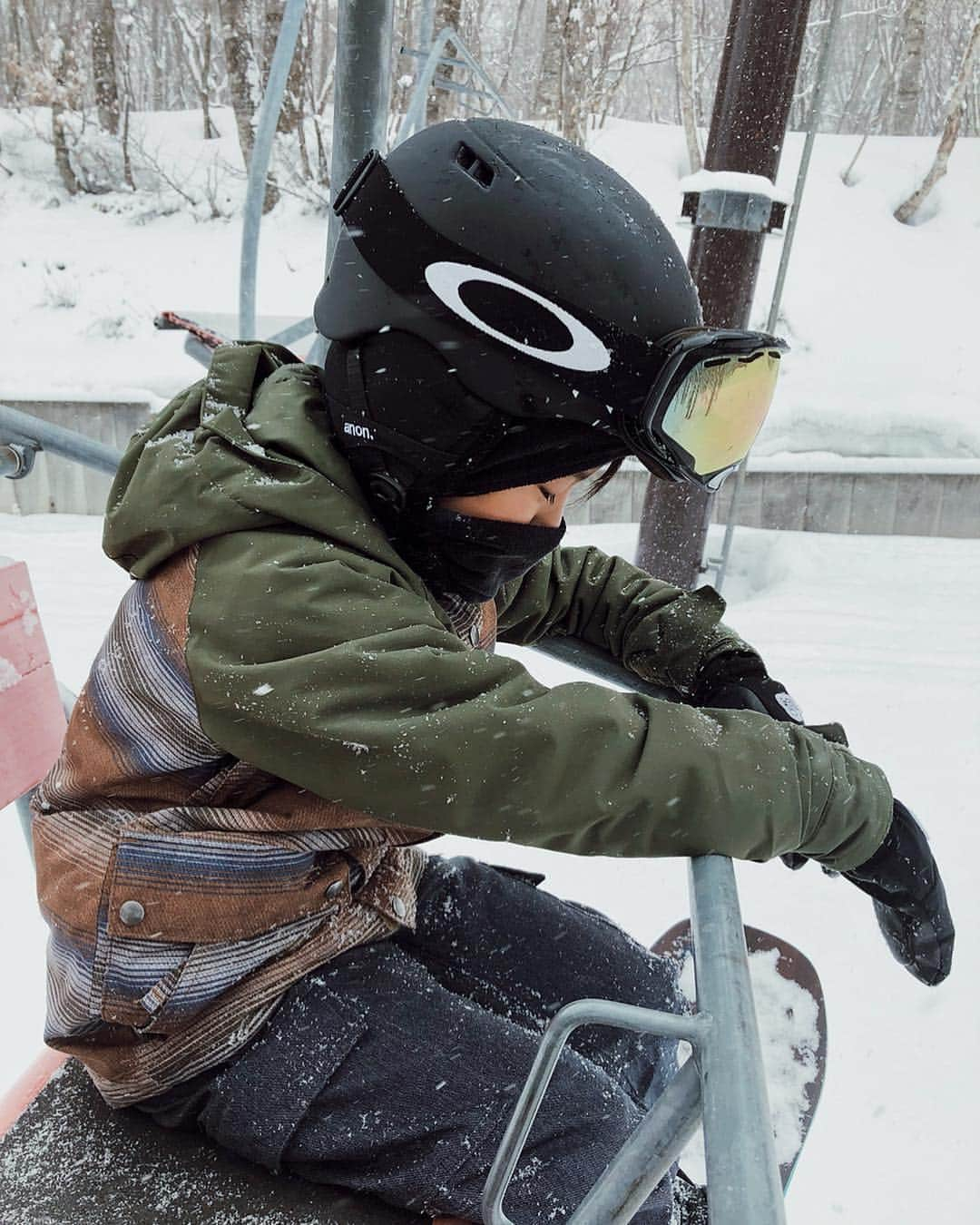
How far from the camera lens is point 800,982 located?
211cm

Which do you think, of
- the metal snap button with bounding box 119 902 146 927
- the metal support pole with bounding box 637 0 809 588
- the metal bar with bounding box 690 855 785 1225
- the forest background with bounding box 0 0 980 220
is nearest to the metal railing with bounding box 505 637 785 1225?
the metal bar with bounding box 690 855 785 1225

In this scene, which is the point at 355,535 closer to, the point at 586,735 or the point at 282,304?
the point at 586,735

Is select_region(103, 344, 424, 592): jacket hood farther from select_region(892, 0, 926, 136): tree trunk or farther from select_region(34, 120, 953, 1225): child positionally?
select_region(892, 0, 926, 136): tree trunk

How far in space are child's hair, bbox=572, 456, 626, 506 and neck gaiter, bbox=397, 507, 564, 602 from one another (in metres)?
0.11

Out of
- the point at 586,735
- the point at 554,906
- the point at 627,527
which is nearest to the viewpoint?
the point at 586,735

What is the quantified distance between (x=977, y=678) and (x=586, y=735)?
420cm

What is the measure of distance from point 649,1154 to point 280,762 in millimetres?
514

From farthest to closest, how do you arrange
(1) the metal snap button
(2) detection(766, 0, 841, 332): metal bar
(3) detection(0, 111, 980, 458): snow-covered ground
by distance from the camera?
1. (3) detection(0, 111, 980, 458): snow-covered ground
2. (2) detection(766, 0, 841, 332): metal bar
3. (1) the metal snap button

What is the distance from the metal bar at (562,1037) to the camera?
2.62ft

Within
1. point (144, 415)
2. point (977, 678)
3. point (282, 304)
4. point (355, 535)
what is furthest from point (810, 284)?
point (355, 535)

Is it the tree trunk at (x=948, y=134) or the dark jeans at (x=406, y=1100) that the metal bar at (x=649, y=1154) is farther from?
the tree trunk at (x=948, y=134)

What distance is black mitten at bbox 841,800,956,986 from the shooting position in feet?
4.11

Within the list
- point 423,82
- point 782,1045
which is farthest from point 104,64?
point 782,1045

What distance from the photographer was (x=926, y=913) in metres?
1.29
